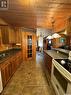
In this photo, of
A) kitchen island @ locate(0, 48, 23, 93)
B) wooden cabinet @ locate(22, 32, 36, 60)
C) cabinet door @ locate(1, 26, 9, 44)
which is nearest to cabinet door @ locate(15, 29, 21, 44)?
wooden cabinet @ locate(22, 32, 36, 60)

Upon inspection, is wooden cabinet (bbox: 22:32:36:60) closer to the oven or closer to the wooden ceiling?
the wooden ceiling

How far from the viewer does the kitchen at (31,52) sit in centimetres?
203

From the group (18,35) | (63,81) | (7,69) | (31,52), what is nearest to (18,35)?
(18,35)

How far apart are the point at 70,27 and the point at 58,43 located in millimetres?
5108

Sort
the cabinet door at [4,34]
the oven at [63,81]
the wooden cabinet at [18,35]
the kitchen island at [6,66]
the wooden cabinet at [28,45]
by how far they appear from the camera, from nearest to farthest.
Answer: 1. the oven at [63,81]
2. the kitchen island at [6,66]
3. the cabinet door at [4,34]
4. the wooden cabinet at [18,35]
5. the wooden cabinet at [28,45]

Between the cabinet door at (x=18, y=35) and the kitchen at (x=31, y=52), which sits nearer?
the kitchen at (x=31, y=52)

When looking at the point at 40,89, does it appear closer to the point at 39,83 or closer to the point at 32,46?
the point at 39,83

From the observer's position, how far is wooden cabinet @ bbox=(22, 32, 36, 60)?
5938 mm

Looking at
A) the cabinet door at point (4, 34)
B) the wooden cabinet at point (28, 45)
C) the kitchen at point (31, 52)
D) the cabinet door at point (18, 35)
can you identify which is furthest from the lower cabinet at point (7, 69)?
the wooden cabinet at point (28, 45)

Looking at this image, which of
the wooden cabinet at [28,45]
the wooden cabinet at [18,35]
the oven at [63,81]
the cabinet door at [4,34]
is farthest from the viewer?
the wooden cabinet at [28,45]

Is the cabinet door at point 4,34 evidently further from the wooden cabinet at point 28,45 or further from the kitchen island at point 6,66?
the wooden cabinet at point 28,45

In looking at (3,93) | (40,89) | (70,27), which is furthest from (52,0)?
(3,93)

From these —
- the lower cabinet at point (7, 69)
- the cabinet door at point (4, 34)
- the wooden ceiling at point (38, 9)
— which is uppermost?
the wooden ceiling at point (38, 9)

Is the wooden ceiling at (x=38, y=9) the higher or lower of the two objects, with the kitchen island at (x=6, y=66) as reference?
higher
